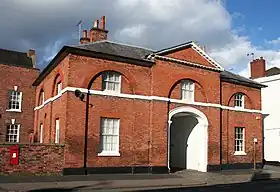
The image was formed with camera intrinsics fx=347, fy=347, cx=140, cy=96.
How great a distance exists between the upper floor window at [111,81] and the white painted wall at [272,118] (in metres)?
19.3

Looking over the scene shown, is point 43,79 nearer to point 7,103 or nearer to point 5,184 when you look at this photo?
point 7,103

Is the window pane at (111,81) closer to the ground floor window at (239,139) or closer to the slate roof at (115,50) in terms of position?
the slate roof at (115,50)

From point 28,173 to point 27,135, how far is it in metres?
15.1

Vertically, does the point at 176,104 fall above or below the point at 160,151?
above

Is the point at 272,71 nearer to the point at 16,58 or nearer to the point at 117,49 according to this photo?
the point at 117,49

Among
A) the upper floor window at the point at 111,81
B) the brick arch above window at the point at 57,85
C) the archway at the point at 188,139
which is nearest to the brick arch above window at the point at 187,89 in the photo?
the archway at the point at 188,139

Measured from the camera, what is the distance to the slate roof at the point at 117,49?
20.7 meters

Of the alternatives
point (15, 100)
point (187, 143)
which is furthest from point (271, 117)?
point (15, 100)

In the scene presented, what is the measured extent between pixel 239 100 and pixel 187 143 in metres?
5.39

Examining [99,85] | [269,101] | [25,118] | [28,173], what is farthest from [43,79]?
[269,101]

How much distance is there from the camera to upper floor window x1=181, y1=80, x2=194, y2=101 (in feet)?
76.3

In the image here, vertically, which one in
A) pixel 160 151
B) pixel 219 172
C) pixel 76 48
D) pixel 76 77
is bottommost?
pixel 219 172

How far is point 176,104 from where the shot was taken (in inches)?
887

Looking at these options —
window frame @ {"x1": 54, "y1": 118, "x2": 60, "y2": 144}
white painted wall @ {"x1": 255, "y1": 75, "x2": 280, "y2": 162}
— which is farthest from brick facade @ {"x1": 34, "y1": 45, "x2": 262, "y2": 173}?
white painted wall @ {"x1": 255, "y1": 75, "x2": 280, "y2": 162}
